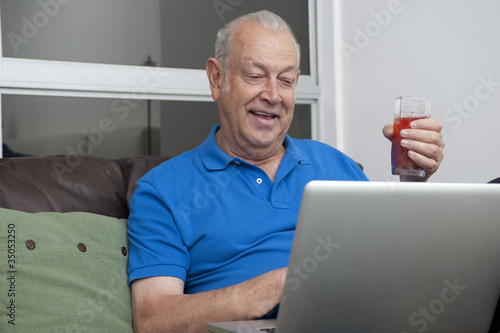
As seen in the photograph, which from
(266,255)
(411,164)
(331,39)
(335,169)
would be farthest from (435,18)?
(266,255)

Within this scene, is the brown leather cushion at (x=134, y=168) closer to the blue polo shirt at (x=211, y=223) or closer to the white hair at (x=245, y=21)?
the blue polo shirt at (x=211, y=223)

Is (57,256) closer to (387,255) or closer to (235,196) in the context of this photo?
(235,196)

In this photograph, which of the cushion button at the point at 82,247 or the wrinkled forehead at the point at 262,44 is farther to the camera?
the wrinkled forehead at the point at 262,44

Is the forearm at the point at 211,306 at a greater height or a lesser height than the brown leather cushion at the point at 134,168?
lesser

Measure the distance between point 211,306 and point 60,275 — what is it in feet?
1.40

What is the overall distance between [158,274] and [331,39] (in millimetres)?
1909

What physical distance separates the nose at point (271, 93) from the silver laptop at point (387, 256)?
78 cm

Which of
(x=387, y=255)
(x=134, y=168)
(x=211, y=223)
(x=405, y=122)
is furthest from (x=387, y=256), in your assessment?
(x=134, y=168)

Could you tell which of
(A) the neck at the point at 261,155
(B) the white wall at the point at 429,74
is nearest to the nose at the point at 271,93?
(A) the neck at the point at 261,155

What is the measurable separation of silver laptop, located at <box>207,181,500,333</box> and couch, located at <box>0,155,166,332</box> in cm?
51

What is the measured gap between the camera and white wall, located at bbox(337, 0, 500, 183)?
208 cm

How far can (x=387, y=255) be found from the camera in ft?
2.88

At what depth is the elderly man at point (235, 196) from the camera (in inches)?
48.6

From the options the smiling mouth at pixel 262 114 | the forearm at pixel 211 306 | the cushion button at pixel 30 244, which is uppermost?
the smiling mouth at pixel 262 114
